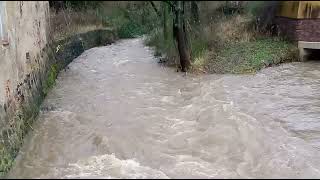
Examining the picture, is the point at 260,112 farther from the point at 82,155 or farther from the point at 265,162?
the point at 82,155

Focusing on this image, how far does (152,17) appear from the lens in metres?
19.0

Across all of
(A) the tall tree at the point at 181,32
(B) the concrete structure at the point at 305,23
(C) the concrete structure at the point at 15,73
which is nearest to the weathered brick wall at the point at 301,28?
(B) the concrete structure at the point at 305,23

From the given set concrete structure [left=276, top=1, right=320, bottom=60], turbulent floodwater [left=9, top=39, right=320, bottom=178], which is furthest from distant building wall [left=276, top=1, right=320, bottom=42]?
turbulent floodwater [left=9, top=39, right=320, bottom=178]

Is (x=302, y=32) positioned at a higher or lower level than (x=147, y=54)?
higher

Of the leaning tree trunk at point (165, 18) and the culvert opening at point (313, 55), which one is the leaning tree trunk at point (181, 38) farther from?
the culvert opening at point (313, 55)

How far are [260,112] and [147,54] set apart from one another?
8.81 m

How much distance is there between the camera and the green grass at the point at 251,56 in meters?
13.7

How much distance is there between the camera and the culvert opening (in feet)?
49.3

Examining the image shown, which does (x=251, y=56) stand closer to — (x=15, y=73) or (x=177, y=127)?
(x=177, y=127)

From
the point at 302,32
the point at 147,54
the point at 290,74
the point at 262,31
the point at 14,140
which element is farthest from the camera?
the point at 147,54

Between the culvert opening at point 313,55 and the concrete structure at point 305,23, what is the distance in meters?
0.13

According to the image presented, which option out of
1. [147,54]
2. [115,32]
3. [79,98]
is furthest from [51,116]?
[115,32]

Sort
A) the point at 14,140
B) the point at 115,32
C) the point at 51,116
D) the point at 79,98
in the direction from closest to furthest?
1. the point at 14,140
2. the point at 51,116
3. the point at 79,98
4. the point at 115,32

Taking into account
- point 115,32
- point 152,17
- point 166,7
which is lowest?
point 115,32
